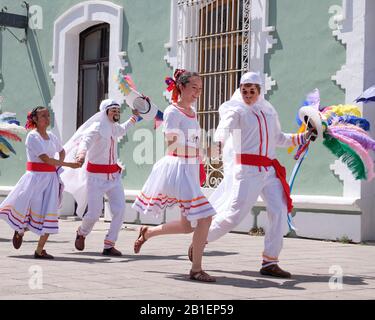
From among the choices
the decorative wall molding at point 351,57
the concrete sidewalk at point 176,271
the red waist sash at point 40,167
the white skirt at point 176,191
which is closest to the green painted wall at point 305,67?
the decorative wall molding at point 351,57

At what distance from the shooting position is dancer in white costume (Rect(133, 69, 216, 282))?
7.20 m

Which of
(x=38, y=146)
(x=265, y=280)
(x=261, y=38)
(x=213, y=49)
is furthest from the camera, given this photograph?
(x=213, y=49)

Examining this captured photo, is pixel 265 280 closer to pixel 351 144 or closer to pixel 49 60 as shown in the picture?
pixel 351 144

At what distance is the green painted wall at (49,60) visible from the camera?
14.6 meters

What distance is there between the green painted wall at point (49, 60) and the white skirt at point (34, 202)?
557 centimetres

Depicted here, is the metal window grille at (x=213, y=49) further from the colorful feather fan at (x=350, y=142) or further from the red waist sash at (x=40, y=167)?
the colorful feather fan at (x=350, y=142)

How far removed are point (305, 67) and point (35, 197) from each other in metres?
5.04

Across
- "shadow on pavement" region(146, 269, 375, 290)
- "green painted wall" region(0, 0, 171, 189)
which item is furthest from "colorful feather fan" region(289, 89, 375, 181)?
"green painted wall" region(0, 0, 171, 189)

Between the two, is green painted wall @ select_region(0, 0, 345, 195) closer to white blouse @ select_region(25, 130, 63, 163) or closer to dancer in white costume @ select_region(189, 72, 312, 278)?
dancer in white costume @ select_region(189, 72, 312, 278)

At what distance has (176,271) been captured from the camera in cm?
780

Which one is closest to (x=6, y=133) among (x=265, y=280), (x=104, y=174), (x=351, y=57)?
(x=104, y=174)
